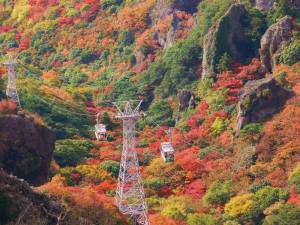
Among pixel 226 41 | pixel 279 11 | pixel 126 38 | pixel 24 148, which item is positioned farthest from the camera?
pixel 126 38

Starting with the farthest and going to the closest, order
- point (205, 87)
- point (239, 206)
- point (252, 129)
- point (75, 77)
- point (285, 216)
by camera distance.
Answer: point (75, 77) → point (205, 87) → point (252, 129) → point (239, 206) → point (285, 216)

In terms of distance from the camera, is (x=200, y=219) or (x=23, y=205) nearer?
(x=23, y=205)

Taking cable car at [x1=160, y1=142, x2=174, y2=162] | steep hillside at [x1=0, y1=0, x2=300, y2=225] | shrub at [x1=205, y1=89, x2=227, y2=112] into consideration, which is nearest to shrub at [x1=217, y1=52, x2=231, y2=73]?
steep hillside at [x1=0, y1=0, x2=300, y2=225]

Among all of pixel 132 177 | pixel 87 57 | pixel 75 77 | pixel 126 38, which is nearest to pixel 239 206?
pixel 132 177

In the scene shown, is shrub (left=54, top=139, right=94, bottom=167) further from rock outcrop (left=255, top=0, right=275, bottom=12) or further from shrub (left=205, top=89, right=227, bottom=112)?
rock outcrop (left=255, top=0, right=275, bottom=12)

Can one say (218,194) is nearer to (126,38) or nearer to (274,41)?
(274,41)

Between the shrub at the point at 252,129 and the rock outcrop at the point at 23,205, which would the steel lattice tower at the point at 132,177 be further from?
the shrub at the point at 252,129

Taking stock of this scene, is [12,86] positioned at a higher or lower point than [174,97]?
higher

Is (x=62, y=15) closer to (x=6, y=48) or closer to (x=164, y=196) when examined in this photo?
(x=6, y=48)
